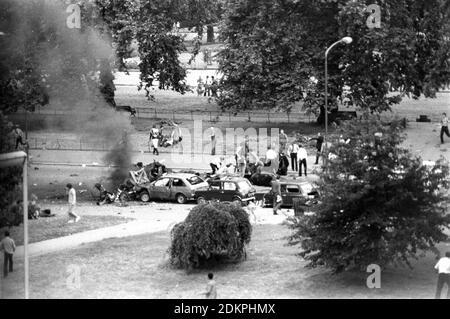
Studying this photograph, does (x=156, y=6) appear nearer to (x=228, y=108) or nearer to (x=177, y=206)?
(x=228, y=108)

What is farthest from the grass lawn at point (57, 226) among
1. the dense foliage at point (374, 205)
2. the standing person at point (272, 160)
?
the standing person at point (272, 160)

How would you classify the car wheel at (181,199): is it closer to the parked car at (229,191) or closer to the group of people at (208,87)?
the parked car at (229,191)

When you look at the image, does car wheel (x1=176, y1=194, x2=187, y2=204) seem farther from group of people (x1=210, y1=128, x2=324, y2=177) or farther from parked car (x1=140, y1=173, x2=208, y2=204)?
group of people (x1=210, y1=128, x2=324, y2=177)

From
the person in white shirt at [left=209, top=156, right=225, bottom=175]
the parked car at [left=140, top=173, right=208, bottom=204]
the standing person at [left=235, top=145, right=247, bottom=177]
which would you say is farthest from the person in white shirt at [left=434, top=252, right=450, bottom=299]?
the person in white shirt at [left=209, top=156, right=225, bottom=175]

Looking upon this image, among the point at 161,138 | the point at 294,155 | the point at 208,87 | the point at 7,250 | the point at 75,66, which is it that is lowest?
the point at 7,250

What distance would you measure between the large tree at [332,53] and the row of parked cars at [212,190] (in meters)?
13.1

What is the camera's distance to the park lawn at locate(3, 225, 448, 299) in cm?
2911

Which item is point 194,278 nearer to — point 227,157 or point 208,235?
point 208,235

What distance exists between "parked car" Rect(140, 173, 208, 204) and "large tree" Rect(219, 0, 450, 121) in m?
13.6

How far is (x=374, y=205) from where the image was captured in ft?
98.1

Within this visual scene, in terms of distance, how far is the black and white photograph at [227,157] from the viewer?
29594 millimetres

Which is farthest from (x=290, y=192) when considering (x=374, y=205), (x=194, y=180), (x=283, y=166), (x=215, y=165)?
(x=374, y=205)

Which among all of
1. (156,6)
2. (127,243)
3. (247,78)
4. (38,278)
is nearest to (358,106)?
(247,78)

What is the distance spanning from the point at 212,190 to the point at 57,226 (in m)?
6.56
